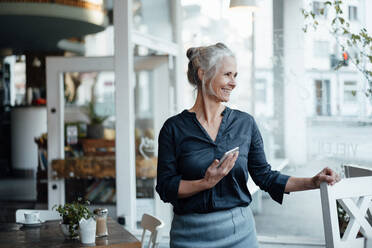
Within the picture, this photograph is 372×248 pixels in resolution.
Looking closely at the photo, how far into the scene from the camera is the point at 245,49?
189 inches

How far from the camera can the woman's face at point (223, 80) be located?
2096mm

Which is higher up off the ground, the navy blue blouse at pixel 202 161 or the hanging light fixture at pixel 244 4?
the hanging light fixture at pixel 244 4

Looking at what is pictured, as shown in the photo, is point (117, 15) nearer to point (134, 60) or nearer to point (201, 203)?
point (134, 60)

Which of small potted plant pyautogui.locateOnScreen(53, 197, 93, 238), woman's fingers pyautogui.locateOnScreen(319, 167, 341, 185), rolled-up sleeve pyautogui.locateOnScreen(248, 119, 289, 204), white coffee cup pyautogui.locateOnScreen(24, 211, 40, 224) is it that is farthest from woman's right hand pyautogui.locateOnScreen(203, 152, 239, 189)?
white coffee cup pyautogui.locateOnScreen(24, 211, 40, 224)

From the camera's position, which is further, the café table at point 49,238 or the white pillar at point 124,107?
the white pillar at point 124,107

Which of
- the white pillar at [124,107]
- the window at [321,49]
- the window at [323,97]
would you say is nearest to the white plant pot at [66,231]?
the white pillar at [124,107]

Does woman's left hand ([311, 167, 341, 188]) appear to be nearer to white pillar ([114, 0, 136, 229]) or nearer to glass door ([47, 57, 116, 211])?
white pillar ([114, 0, 136, 229])

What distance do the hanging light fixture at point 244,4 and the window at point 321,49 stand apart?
62cm

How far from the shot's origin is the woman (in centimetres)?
207

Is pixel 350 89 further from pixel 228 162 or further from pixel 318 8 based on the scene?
pixel 228 162

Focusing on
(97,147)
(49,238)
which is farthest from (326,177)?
(97,147)

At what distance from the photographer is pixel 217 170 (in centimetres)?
190

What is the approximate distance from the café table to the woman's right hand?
0.93m

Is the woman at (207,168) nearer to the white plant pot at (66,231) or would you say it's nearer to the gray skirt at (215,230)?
the gray skirt at (215,230)
